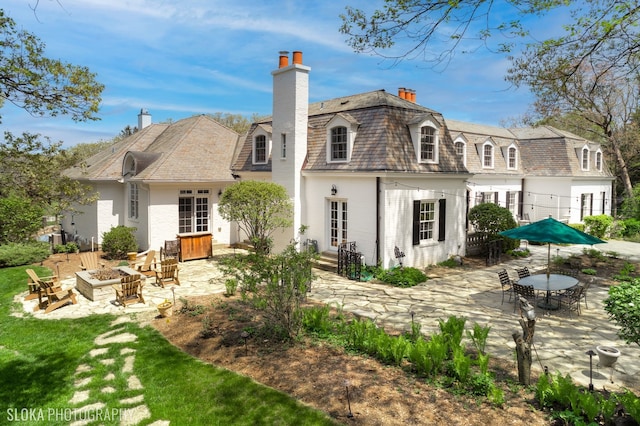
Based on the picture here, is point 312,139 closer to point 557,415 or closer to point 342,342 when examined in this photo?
point 342,342

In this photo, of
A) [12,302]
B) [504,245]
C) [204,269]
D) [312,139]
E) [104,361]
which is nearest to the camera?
[104,361]

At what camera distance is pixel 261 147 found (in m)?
19.4

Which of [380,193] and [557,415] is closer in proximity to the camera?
[557,415]

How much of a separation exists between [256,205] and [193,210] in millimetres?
5459

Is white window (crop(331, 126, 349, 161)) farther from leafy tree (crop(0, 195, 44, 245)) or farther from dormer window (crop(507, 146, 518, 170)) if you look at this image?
dormer window (crop(507, 146, 518, 170))

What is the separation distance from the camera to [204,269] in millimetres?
15711

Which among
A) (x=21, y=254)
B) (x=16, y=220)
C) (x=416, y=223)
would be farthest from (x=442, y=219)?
A: (x=16, y=220)

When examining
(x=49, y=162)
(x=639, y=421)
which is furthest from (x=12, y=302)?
(x=639, y=421)

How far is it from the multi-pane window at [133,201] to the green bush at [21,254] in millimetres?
3847

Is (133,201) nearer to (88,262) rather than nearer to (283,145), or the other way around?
(88,262)

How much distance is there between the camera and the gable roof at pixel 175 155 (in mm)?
18188

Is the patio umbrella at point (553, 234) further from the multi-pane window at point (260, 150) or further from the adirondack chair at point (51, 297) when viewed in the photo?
the adirondack chair at point (51, 297)

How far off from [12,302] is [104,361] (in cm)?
643

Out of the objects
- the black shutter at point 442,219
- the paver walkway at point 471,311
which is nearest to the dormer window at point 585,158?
the paver walkway at point 471,311
